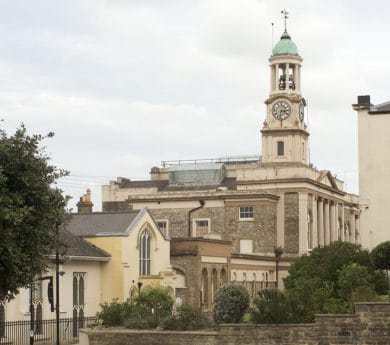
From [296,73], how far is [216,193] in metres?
15.6

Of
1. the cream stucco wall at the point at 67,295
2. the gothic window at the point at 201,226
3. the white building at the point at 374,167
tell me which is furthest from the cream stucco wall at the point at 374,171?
the gothic window at the point at 201,226

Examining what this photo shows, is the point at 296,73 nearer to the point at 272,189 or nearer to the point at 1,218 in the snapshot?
the point at 272,189

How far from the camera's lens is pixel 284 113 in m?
104

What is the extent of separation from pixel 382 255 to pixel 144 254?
1805cm

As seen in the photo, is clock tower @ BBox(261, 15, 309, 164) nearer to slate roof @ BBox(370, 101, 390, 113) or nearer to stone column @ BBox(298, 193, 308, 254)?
stone column @ BBox(298, 193, 308, 254)

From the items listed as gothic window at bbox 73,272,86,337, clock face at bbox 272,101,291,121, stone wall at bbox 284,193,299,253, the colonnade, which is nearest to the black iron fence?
gothic window at bbox 73,272,86,337

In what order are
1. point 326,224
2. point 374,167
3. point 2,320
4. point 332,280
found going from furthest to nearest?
point 326,224
point 332,280
point 374,167
point 2,320

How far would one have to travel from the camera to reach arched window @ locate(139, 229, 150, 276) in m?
59.6

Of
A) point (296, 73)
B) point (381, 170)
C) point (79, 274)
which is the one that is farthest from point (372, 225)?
point (296, 73)

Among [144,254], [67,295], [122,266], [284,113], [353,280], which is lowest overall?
[67,295]

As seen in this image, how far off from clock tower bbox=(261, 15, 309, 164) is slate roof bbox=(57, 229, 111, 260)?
4863 centimetres

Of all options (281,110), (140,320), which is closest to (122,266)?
(140,320)

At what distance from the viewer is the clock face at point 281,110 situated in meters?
104

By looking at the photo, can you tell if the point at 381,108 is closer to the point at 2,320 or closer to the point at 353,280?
the point at 353,280
